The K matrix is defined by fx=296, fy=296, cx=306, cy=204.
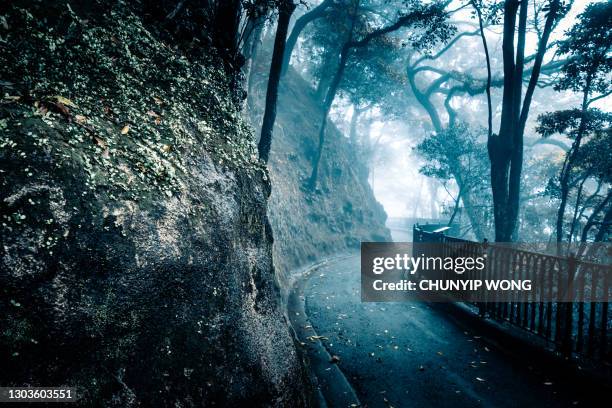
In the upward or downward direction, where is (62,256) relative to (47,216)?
downward

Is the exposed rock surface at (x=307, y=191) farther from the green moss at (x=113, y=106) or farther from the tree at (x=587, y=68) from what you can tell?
the tree at (x=587, y=68)

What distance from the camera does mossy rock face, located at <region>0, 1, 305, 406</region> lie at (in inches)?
70.6

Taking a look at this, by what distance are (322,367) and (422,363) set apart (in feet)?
5.32

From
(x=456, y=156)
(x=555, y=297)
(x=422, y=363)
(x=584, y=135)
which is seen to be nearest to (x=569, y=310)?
(x=555, y=297)

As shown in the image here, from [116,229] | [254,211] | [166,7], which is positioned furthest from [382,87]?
[116,229]

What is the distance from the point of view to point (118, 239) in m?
2.12

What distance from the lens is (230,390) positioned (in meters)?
2.43

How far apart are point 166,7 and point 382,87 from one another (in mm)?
19174

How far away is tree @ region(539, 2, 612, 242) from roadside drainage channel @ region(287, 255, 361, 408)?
10266 millimetres

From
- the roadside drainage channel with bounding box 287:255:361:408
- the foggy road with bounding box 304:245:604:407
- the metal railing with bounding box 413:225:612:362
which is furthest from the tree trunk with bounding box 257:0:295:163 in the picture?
the metal railing with bounding box 413:225:612:362

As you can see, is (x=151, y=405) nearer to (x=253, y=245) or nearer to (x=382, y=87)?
(x=253, y=245)

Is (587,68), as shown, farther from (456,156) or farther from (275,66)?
(275,66)

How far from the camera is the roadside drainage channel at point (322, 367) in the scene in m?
3.86

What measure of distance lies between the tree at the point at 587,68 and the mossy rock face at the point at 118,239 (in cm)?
1117
